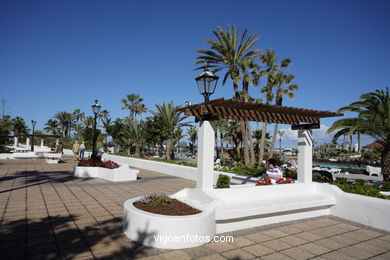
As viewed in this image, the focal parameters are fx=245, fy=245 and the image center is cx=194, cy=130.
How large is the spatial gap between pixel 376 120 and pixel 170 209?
355 inches

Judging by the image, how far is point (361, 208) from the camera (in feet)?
18.7

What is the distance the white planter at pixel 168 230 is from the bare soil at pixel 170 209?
0.92ft

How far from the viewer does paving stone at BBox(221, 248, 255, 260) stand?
12.2ft

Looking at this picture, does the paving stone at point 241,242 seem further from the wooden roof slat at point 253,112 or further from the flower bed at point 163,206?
the wooden roof slat at point 253,112

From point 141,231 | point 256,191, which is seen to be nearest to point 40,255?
point 141,231

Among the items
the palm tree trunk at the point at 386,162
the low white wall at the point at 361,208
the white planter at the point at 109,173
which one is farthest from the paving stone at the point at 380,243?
the white planter at the point at 109,173

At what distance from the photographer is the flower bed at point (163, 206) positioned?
14.4 ft

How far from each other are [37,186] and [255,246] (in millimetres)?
7972

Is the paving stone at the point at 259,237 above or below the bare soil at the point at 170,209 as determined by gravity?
below

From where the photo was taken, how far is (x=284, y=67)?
64.4 feet

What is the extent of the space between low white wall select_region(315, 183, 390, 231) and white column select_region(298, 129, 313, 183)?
18.7 inches

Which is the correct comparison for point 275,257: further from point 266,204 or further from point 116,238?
point 116,238

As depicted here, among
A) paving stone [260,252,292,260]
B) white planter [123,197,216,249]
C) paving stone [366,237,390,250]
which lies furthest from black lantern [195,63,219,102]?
paving stone [366,237,390,250]

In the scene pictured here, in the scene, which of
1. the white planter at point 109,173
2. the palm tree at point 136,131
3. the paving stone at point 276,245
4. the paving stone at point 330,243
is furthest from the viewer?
the palm tree at point 136,131
